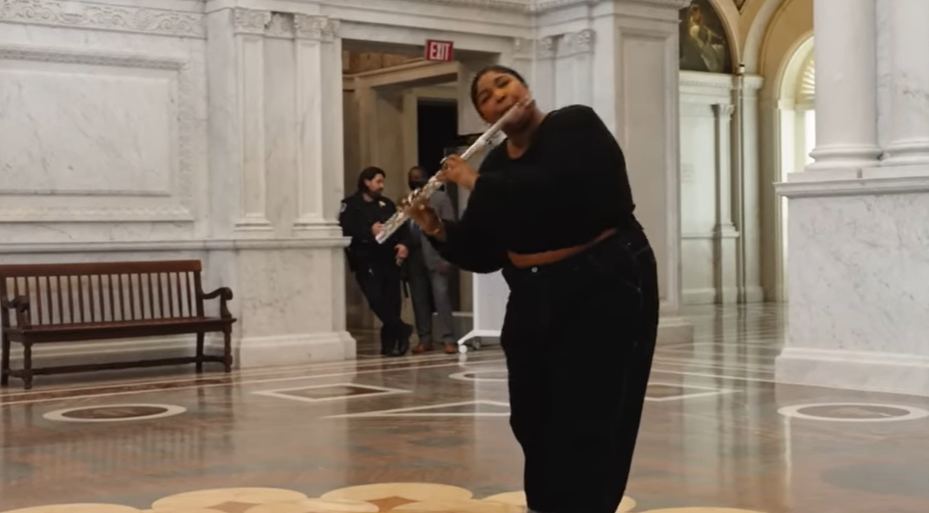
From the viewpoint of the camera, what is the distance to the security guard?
12.5 m

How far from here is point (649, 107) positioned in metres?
13.7

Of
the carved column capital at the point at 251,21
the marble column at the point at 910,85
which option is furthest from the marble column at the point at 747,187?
the marble column at the point at 910,85

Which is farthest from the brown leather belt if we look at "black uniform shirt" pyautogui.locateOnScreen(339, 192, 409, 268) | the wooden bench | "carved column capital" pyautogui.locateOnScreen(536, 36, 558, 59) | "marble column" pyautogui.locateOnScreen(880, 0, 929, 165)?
"carved column capital" pyautogui.locateOnScreen(536, 36, 558, 59)

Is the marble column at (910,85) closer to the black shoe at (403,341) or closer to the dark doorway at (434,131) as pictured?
the black shoe at (403,341)

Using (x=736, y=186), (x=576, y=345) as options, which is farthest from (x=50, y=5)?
(x=736, y=186)

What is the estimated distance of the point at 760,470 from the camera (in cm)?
610

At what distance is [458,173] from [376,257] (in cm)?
887

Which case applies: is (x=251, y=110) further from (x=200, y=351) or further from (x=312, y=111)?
(x=200, y=351)

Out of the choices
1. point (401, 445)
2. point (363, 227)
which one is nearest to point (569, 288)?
Result: point (401, 445)

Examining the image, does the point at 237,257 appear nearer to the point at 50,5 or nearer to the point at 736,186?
the point at 50,5

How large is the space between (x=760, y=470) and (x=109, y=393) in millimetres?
5411

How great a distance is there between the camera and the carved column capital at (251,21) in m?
11.6

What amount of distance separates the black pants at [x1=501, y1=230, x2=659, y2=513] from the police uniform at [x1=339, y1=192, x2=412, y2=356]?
854cm

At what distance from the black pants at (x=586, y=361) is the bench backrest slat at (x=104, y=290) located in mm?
7481
